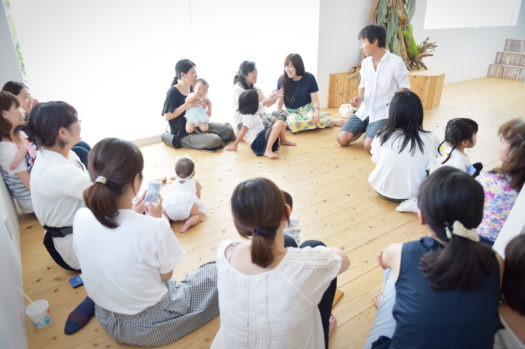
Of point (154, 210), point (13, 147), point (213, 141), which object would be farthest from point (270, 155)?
point (13, 147)

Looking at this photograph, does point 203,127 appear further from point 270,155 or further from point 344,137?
point 344,137

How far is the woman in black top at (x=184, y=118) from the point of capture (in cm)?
355

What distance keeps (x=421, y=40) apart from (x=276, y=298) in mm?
6841

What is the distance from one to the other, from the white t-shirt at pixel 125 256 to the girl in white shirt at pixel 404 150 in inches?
71.3

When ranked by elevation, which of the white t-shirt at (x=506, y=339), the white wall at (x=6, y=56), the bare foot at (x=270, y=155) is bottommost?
the bare foot at (x=270, y=155)

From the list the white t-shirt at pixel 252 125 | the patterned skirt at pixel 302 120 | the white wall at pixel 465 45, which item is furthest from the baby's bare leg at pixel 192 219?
the white wall at pixel 465 45

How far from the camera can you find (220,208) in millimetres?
2619

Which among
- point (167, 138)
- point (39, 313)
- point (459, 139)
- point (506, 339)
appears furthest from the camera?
point (167, 138)

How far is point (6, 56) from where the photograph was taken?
2.91m

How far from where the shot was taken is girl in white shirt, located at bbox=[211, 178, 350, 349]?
1.00 meters

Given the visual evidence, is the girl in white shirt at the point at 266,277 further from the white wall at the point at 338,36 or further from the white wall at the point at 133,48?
the white wall at the point at 338,36

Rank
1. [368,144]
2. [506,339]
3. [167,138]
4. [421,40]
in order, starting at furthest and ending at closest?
[421,40] → [167,138] → [368,144] → [506,339]

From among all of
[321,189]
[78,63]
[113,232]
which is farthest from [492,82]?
[113,232]

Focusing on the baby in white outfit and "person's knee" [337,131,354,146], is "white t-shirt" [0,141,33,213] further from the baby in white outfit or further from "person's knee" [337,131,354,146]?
"person's knee" [337,131,354,146]
